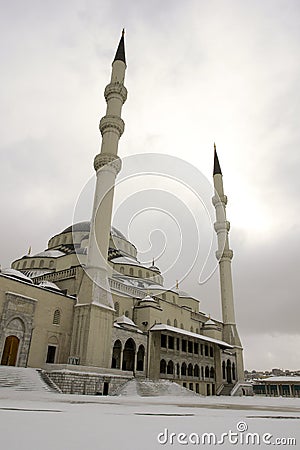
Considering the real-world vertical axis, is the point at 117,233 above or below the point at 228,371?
above

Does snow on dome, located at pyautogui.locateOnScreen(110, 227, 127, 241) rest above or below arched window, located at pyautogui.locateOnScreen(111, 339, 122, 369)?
above

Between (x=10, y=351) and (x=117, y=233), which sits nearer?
(x=10, y=351)

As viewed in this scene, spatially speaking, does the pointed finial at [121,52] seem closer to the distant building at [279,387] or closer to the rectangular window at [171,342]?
the rectangular window at [171,342]

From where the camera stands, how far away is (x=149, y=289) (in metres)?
35.7

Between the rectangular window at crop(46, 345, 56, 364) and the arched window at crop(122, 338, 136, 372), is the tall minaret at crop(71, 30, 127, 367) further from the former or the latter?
the arched window at crop(122, 338, 136, 372)

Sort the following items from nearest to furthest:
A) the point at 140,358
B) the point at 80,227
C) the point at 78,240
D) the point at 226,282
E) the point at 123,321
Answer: the point at 123,321 → the point at 140,358 → the point at 78,240 → the point at 80,227 → the point at 226,282

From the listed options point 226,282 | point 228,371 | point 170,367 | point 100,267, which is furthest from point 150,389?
point 226,282

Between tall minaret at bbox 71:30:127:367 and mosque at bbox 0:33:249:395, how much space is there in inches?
2.6

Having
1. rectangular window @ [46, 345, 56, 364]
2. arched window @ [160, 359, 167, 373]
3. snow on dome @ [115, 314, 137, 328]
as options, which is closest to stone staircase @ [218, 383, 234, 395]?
arched window @ [160, 359, 167, 373]

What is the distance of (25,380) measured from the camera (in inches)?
669

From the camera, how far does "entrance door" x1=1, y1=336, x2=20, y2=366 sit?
19969 mm

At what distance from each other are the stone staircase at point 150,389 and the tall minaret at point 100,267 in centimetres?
213

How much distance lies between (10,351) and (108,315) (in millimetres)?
6258

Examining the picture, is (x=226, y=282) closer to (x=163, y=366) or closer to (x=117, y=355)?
(x=163, y=366)
